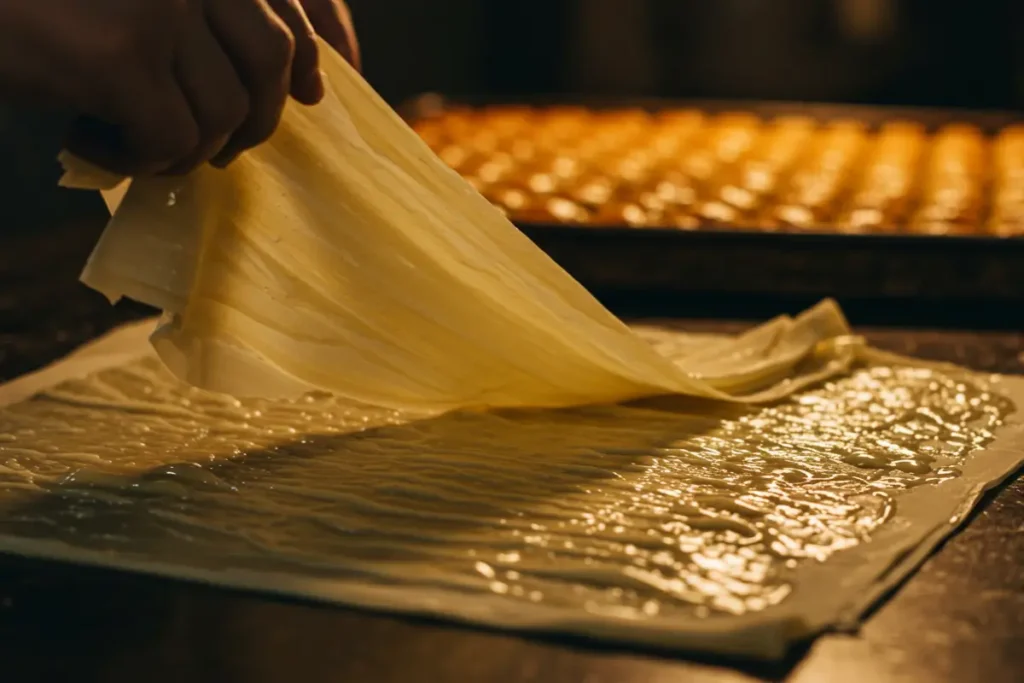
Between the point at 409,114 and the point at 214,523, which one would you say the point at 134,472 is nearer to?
the point at 214,523

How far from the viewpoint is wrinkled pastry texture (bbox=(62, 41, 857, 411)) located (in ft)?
3.50

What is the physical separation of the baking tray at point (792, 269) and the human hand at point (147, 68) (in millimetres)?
759

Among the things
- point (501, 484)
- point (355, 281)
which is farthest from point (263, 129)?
point (501, 484)

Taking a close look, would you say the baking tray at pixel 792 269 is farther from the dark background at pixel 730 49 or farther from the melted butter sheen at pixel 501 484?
the dark background at pixel 730 49

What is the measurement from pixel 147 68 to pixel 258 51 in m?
0.08

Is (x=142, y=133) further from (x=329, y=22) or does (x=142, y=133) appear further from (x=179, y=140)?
(x=329, y=22)

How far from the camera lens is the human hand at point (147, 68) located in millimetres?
876

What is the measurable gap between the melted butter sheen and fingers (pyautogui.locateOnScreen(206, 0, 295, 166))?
28 centimetres

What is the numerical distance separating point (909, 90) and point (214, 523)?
11.1 ft

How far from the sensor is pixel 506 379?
1.19 meters

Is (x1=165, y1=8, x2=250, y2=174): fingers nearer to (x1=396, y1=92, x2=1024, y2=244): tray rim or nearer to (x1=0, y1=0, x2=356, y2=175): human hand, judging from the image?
(x1=0, y1=0, x2=356, y2=175): human hand

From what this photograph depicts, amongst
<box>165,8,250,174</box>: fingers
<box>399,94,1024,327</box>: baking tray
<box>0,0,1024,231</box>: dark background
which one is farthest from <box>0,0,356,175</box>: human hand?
<box>0,0,1024,231</box>: dark background

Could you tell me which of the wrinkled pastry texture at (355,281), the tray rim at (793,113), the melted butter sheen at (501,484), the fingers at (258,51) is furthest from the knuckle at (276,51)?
the tray rim at (793,113)

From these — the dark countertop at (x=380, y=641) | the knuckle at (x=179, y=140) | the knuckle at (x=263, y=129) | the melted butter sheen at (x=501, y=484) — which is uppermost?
the knuckle at (x=263, y=129)
